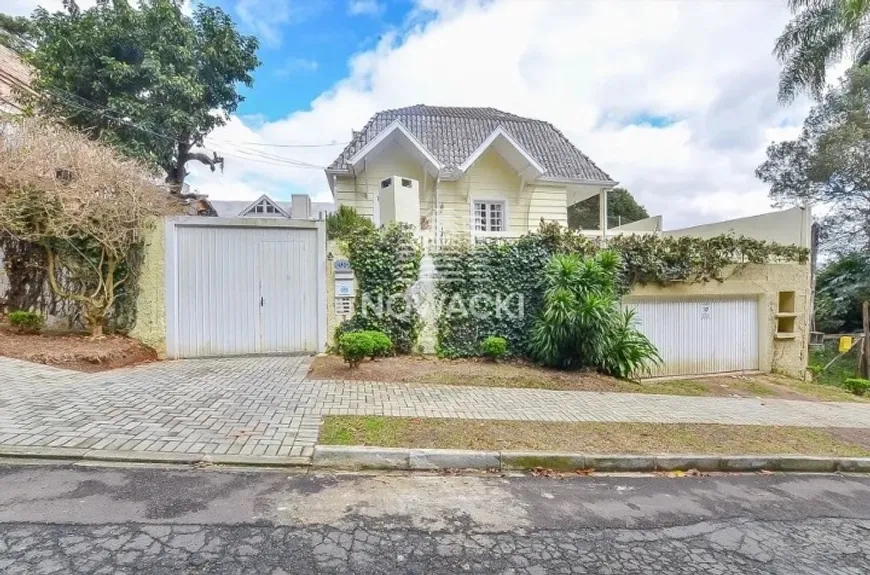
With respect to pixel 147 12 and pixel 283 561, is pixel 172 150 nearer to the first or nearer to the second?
pixel 147 12

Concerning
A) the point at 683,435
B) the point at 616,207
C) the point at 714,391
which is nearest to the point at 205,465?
the point at 683,435

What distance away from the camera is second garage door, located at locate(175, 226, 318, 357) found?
8289 millimetres

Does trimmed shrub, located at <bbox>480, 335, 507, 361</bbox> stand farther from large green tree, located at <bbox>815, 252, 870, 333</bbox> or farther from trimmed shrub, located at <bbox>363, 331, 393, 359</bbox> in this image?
large green tree, located at <bbox>815, 252, 870, 333</bbox>

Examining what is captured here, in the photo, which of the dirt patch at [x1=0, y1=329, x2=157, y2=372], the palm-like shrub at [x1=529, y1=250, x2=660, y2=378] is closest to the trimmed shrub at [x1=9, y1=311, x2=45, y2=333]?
the dirt patch at [x1=0, y1=329, x2=157, y2=372]

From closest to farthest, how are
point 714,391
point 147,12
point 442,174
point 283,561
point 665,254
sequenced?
point 283,561, point 714,391, point 665,254, point 442,174, point 147,12

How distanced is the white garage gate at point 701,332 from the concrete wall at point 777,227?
1949mm

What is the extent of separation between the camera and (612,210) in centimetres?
3416

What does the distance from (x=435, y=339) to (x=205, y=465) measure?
576 cm

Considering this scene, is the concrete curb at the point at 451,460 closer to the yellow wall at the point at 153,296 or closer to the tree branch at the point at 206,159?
the yellow wall at the point at 153,296

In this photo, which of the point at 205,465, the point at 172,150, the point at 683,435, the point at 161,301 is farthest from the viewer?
the point at 172,150

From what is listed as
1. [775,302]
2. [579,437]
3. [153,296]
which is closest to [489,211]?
[775,302]

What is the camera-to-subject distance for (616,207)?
112 ft

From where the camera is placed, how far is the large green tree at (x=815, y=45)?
1362cm

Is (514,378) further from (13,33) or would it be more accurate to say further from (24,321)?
(13,33)
